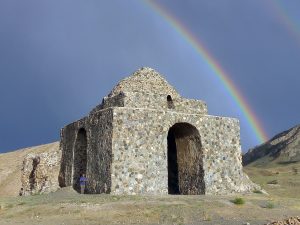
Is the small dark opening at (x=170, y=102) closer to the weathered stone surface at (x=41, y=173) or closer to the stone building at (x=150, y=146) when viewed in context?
the stone building at (x=150, y=146)

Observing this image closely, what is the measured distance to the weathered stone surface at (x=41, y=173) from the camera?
26481mm

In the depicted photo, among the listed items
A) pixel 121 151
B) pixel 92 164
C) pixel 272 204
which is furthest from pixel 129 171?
pixel 272 204

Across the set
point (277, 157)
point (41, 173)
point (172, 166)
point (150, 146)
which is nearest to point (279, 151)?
point (277, 157)

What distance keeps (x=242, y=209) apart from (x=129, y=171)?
6468 mm

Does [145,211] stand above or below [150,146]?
below

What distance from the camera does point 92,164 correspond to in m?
23.0

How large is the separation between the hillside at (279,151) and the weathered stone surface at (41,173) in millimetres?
52128

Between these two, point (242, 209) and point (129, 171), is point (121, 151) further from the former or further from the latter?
point (242, 209)

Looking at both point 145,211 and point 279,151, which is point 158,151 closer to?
point 145,211

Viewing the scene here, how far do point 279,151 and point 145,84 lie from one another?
2445 inches

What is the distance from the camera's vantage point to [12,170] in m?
50.8

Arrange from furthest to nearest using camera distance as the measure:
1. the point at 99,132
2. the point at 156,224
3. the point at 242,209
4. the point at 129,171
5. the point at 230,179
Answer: the point at 230,179 < the point at 99,132 < the point at 129,171 < the point at 242,209 < the point at 156,224

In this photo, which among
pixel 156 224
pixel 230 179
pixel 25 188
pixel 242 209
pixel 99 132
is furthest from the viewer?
pixel 25 188

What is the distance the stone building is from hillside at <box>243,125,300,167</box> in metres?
48.7
